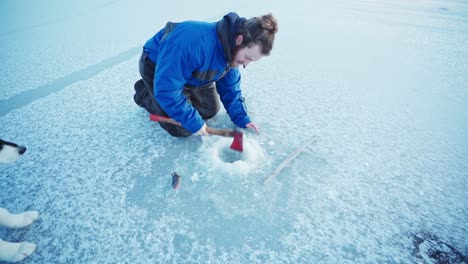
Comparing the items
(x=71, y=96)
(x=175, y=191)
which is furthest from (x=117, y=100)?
(x=175, y=191)

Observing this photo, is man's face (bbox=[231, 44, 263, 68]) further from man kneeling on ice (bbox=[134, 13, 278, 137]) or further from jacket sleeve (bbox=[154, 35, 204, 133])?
jacket sleeve (bbox=[154, 35, 204, 133])

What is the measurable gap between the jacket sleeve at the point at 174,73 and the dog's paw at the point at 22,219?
89 cm

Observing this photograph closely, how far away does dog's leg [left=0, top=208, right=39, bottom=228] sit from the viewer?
116cm

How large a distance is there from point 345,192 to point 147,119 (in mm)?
1538

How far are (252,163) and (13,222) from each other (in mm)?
1301

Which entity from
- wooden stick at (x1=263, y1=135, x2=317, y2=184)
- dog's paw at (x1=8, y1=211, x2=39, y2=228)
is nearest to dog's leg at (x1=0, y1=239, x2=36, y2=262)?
dog's paw at (x1=8, y1=211, x2=39, y2=228)

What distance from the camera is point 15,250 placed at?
3.55 feet

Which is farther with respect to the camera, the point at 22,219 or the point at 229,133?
the point at 229,133

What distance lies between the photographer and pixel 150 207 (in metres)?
1.32

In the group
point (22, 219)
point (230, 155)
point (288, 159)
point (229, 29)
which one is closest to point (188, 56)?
point (229, 29)

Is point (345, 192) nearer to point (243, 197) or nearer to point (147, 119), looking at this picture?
point (243, 197)

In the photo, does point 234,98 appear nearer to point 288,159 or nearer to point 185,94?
point 185,94

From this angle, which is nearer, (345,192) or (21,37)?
(345,192)

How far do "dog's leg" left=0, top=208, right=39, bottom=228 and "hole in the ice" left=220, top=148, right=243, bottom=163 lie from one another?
A: 3.53 feet
